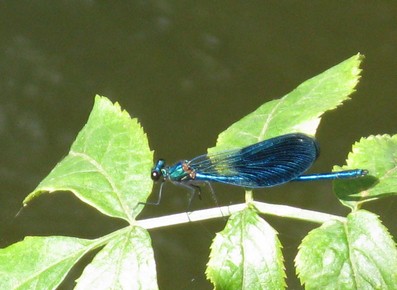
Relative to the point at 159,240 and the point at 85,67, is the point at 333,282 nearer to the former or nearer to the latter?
the point at 159,240

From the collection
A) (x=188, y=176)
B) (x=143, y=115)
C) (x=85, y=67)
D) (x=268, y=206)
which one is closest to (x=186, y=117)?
(x=143, y=115)

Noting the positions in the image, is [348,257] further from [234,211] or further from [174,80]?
[174,80]

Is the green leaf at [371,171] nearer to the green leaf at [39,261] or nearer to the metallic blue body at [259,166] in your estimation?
the metallic blue body at [259,166]

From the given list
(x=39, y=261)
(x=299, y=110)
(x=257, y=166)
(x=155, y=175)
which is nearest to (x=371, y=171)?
(x=299, y=110)

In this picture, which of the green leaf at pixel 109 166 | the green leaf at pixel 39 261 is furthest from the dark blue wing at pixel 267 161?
the green leaf at pixel 39 261

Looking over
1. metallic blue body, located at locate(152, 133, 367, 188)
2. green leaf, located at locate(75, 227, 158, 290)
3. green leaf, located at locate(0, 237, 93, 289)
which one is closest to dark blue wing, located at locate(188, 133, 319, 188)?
metallic blue body, located at locate(152, 133, 367, 188)

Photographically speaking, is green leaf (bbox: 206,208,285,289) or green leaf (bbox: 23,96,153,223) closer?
green leaf (bbox: 206,208,285,289)

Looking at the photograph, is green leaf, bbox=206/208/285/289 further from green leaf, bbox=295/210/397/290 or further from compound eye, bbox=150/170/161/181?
compound eye, bbox=150/170/161/181
